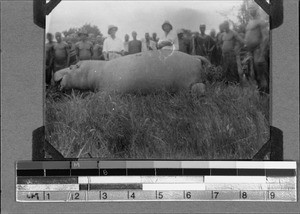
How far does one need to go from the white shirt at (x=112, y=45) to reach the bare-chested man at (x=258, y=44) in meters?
0.65

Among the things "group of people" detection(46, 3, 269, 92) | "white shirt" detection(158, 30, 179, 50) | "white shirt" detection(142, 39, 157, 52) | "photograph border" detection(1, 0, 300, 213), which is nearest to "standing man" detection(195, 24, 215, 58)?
"group of people" detection(46, 3, 269, 92)

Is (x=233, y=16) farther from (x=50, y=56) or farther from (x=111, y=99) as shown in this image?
(x=50, y=56)

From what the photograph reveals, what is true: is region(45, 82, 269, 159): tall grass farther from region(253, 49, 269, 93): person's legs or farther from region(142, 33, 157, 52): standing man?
region(142, 33, 157, 52): standing man

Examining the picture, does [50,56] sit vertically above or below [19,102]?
above

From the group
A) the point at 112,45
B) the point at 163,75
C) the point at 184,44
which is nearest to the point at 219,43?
the point at 184,44

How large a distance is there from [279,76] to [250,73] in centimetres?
15

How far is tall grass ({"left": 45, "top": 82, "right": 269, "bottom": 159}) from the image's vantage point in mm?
3350

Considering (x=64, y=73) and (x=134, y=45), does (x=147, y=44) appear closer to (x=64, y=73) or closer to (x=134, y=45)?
(x=134, y=45)

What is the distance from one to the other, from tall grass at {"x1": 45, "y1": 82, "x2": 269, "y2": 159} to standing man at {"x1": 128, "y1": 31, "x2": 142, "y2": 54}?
0.76 ft

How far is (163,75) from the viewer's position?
3.35 meters

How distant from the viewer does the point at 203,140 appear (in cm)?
335

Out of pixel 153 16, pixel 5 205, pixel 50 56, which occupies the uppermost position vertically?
pixel 153 16

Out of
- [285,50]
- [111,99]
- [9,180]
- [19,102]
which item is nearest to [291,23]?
[285,50]

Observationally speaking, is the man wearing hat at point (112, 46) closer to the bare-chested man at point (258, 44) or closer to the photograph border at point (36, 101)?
the photograph border at point (36, 101)
